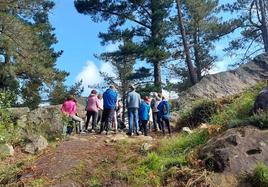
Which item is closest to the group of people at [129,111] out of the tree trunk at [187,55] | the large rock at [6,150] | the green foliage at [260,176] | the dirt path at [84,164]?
the dirt path at [84,164]

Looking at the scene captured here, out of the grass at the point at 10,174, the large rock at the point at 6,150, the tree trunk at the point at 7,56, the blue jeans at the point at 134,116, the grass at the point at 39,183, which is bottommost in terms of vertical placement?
the grass at the point at 39,183

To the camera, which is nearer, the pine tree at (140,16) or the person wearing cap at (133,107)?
the person wearing cap at (133,107)

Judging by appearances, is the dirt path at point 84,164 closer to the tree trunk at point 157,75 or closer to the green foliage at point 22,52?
the green foliage at point 22,52

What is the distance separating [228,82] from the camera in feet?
76.8

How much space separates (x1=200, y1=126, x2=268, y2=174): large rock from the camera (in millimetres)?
9523

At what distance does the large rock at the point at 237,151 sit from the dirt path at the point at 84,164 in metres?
1.81

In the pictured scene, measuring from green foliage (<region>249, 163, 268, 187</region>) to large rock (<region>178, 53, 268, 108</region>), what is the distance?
1328cm

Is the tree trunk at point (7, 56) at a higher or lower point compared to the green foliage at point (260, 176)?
higher

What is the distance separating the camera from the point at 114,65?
4944 cm

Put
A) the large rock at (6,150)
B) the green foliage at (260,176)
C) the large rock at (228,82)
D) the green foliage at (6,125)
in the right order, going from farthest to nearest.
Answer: the large rock at (228,82) < the green foliage at (6,125) < the large rock at (6,150) < the green foliage at (260,176)

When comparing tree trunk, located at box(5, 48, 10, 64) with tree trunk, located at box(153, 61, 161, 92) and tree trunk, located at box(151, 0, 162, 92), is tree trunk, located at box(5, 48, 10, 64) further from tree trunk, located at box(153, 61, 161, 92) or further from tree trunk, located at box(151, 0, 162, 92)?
tree trunk, located at box(153, 61, 161, 92)

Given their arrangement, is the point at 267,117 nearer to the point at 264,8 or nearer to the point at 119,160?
the point at 119,160

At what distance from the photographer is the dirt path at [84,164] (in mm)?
10141

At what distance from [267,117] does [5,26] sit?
16218mm
